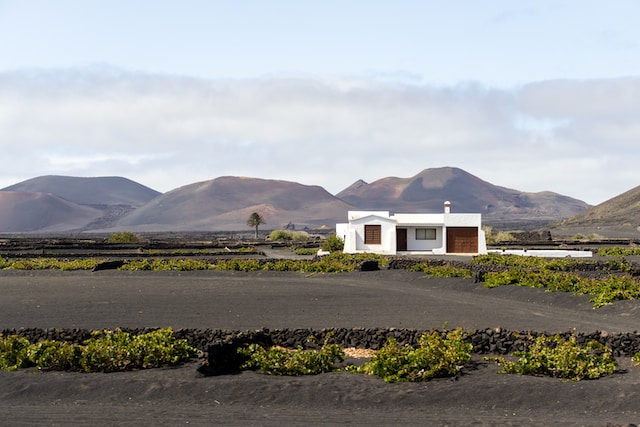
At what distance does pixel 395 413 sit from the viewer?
32.8 feet

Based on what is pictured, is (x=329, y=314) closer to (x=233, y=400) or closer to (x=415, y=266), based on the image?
(x=233, y=400)

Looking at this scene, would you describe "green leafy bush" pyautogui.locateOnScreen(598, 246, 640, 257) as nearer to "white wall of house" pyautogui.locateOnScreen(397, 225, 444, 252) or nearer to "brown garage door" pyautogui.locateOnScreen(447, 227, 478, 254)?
"brown garage door" pyautogui.locateOnScreen(447, 227, 478, 254)

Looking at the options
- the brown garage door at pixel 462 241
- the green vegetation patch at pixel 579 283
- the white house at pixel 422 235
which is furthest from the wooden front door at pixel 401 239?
the green vegetation patch at pixel 579 283

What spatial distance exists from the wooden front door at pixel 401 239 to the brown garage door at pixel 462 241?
294 cm

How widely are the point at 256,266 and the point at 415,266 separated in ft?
23.3

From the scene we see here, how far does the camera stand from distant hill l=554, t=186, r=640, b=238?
95875 mm

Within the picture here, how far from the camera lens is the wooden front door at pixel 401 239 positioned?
52750 millimetres

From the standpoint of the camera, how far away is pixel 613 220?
118438 mm

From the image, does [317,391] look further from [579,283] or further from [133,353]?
[579,283]

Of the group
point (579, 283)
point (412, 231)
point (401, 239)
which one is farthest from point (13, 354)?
point (412, 231)

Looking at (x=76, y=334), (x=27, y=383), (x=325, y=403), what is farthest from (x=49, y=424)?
(x=76, y=334)

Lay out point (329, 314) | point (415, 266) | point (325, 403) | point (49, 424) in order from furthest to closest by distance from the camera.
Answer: point (415, 266), point (329, 314), point (325, 403), point (49, 424)

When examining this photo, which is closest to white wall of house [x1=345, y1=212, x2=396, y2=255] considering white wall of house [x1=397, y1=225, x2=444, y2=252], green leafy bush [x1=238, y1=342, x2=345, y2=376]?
white wall of house [x1=397, y1=225, x2=444, y2=252]

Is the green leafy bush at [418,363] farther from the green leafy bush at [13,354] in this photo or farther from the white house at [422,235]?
the white house at [422,235]
